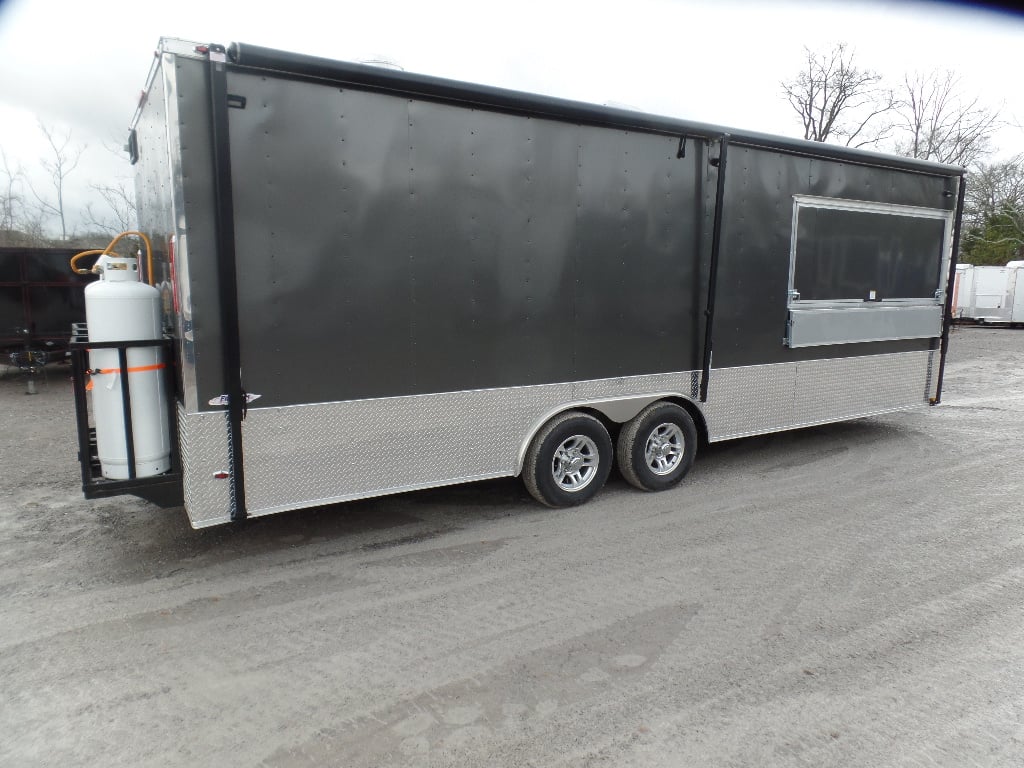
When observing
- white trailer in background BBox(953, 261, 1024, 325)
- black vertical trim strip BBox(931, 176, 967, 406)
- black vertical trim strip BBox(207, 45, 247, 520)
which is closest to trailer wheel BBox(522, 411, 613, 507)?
black vertical trim strip BBox(207, 45, 247, 520)

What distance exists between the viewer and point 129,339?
416 cm

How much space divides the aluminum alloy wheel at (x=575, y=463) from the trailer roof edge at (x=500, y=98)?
2.44m

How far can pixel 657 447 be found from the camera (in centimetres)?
590

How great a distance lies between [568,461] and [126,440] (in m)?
3.10

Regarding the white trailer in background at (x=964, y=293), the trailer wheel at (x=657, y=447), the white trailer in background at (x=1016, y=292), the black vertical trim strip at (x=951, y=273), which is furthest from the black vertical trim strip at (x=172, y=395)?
the white trailer in background at (x=1016, y=292)

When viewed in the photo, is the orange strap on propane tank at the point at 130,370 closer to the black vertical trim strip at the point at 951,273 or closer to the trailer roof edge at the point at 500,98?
the trailer roof edge at the point at 500,98

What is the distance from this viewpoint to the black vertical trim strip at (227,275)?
3.72m

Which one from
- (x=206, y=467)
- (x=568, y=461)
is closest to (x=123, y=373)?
(x=206, y=467)

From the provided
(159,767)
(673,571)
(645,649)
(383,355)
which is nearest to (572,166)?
(383,355)

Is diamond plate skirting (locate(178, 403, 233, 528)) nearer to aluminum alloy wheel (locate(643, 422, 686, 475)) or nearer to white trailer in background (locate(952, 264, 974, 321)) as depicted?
aluminum alloy wheel (locate(643, 422, 686, 475))

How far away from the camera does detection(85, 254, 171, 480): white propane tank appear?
4.11 m

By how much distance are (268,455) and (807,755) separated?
319 centimetres

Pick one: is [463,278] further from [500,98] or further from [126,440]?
[126,440]

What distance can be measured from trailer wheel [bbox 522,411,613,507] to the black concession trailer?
0.08 feet
